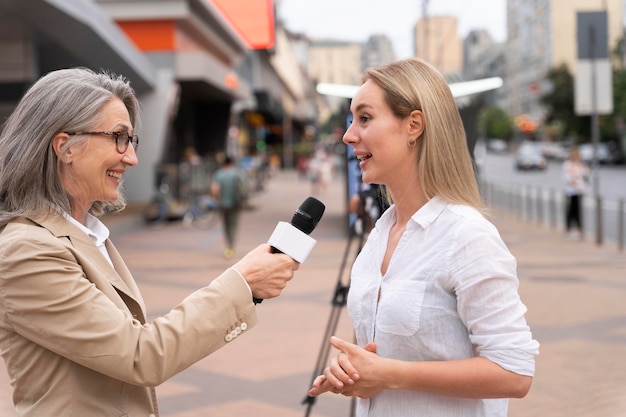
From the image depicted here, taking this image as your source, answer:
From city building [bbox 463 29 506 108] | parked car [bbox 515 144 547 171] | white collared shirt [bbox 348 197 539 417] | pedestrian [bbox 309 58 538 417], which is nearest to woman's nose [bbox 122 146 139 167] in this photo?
pedestrian [bbox 309 58 538 417]

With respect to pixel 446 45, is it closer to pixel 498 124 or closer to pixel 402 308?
pixel 402 308

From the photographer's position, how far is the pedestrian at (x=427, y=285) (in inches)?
77.7

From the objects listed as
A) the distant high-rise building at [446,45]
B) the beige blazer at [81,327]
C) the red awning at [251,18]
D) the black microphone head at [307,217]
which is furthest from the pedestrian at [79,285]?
the distant high-rise building at [446,45]

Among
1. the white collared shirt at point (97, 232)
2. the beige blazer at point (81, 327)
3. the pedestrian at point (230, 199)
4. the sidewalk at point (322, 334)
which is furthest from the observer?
the pedestrian at point (230, 199)

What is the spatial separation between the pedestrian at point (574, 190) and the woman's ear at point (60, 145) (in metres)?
15.9

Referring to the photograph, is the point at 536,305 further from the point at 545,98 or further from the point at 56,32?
the point at 545,98

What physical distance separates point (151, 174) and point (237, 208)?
1112 centimetres

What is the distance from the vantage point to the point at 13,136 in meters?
2.06

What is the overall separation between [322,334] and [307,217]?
623 centimetres

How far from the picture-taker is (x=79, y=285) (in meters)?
1.88

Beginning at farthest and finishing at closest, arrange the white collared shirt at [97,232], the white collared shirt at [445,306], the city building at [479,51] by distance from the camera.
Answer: the city building at [479,51] → the white collared shirt at [97,232] → the white collared shirt at [445,306]

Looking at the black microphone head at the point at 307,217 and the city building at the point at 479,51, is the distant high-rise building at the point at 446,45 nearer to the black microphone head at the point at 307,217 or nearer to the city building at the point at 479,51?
the city building at the point at 479,51

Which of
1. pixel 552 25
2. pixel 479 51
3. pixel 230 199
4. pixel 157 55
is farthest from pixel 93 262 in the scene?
pixel 157 55

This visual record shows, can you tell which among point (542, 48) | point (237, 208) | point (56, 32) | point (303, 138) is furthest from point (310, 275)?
point (303, 138)
